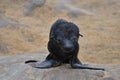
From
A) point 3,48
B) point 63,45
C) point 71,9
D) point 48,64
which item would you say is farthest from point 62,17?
point 63,45

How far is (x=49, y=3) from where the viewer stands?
14.5 m

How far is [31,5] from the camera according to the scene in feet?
46.8

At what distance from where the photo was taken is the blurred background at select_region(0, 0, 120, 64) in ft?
35.6

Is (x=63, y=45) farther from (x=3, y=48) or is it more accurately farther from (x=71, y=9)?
(x=71, y=9)

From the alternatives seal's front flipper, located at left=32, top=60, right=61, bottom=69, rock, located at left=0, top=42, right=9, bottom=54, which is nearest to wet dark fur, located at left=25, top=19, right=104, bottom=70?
seal's front flipper, located at left=32, top=60, right=61, bottom=69

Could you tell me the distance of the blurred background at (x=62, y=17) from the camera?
1086 cm

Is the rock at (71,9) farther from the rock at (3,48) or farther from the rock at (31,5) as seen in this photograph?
the rock at (3,48)

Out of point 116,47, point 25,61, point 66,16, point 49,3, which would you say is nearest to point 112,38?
point 116,47

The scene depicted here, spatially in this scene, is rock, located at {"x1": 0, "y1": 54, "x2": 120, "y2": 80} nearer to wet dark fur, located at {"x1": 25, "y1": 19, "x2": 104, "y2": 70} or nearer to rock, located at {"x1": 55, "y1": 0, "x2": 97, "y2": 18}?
wet dark fur, located at {"x1": 25, "y1": 19, "x2": 104, "y2": 70}

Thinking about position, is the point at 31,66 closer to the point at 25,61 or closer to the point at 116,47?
the point at 25,61

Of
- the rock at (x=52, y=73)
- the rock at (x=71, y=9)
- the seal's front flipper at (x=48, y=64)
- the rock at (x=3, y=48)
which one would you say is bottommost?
the rock at (x=52, y=73)

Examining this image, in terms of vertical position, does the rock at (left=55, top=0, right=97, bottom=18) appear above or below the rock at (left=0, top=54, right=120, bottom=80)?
above

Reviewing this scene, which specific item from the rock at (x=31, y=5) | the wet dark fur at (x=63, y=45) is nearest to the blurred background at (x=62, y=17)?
the rock at (x=31, y=5)

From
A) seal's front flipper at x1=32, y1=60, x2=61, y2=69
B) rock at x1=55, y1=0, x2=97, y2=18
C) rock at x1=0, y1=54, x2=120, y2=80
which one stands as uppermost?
rock at x1=55, y1=0, x2=97, y2=18
